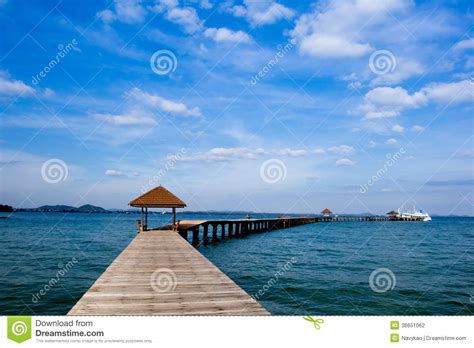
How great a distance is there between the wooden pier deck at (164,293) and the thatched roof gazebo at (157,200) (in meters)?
11.5

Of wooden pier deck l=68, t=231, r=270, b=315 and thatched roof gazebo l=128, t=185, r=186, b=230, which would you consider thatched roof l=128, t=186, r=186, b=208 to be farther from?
wooden pier deck l=68, t=231, r=270, b=315

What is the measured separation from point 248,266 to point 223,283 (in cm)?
1169

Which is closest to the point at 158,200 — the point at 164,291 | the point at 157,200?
the point at 157,200

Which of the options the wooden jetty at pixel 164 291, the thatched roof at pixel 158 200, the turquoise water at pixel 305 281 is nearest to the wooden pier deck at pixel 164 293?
the wooden jetty at pixel 164 291

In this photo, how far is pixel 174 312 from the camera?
501 centimetres

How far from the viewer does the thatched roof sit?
2097 cm

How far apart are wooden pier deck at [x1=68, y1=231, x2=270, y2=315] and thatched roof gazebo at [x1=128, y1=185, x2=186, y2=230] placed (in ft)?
37.7

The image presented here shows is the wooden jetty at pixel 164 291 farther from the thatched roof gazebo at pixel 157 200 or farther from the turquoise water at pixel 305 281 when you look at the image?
the thatched roof gazebo at pixel 157 200

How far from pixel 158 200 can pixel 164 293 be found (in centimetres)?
1573
